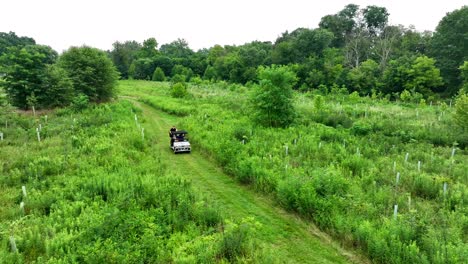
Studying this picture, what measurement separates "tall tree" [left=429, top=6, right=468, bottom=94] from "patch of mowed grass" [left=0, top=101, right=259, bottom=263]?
50985mm

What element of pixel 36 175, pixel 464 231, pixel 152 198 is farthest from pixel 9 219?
pixel 464 231

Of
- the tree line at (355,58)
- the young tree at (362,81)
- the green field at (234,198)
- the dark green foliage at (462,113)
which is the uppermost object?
the tree line at (355,58)

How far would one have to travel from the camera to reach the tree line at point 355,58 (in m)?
48.1

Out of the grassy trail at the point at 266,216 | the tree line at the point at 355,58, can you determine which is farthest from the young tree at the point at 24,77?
the tree line at the point at 355,58

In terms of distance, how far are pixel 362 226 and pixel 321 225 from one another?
1.39 m

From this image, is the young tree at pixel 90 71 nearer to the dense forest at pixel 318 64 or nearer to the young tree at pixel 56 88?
the dense forest at pixel 318 64

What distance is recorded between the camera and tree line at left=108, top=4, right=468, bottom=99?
158 feet

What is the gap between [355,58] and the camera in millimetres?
70188

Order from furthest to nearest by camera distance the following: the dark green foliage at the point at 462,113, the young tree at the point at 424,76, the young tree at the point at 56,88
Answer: the young tree at the point at 424,76 → the young tree at the point at 56,88 → the dark green foliage at the point at 462,113

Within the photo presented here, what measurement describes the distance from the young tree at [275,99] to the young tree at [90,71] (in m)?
18.5

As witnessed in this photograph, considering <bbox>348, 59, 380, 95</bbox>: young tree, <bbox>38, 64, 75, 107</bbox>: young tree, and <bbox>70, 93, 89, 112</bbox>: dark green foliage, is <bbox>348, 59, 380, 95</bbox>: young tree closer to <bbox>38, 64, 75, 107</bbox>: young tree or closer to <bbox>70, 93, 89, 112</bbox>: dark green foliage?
<bbox>70, 93, 89, 112</bbox>: dark green foliage

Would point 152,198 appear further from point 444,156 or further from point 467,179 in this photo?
point 444,156

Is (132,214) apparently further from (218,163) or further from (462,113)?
(462,113)

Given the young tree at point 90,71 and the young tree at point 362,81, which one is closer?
the young tree at point 90,71
